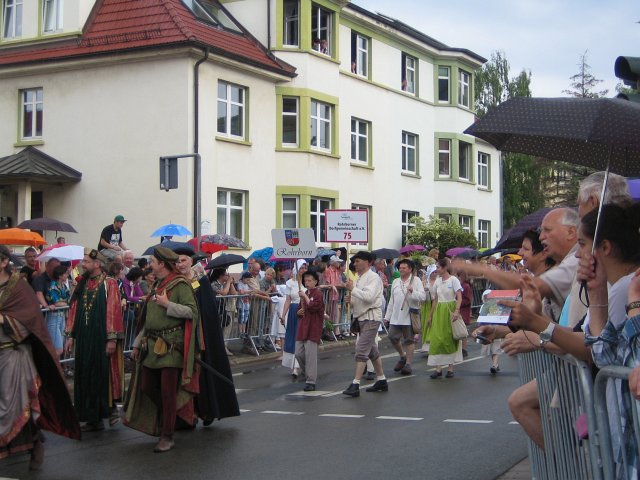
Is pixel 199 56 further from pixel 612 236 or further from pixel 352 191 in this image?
pixel 612 236

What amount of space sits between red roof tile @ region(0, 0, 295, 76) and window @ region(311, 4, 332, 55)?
2806 millimetres

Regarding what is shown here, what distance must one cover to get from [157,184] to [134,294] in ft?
39.2

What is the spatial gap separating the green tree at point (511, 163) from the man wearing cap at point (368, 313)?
143 ft

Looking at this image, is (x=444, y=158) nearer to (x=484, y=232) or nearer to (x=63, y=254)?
(x=484, y=232)

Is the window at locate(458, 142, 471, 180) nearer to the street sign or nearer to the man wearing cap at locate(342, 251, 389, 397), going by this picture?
the street sign

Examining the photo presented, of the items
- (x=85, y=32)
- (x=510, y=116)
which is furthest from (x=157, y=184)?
(x=510, y=116)

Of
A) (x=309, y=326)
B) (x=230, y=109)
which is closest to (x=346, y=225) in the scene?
(x=230, y=109)

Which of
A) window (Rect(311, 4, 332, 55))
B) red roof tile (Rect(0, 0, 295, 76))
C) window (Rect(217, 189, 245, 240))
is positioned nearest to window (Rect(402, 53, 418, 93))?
window (Rect(311, 4, 332, 55))

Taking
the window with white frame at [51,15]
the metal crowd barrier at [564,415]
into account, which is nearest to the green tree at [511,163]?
the window with white frame at [51,15]

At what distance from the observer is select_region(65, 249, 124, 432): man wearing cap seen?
10.5 metres

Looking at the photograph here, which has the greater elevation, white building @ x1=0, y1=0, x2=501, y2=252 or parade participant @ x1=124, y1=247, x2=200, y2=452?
white building @ x1=0, y1=0, x2=501, y2=252

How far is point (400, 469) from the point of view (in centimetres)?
812

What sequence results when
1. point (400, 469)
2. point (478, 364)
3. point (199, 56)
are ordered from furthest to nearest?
point (199, 56)
point (478, 364)
point (400, 469)

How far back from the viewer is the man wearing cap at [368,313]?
13336 mm
